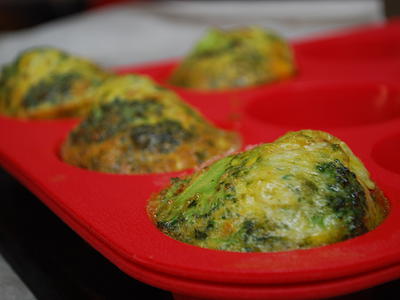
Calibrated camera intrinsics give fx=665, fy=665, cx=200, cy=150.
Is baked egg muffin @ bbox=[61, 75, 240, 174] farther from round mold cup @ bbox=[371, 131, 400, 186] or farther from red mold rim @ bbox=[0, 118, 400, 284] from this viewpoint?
round mold cup @ bbox=[371, 131, 400, 186]

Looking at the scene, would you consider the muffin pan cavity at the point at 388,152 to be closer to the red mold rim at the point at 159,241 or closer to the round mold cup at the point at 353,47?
the red mold rim at the point at 159,241

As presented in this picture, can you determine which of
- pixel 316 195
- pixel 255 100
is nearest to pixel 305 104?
Answer: pixel 255 100

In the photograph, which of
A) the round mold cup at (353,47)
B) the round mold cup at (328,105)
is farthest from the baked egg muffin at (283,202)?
the round mold cup at (353,47)

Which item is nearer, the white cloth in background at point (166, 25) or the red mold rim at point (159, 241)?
the red mold rim at point (159, 241)

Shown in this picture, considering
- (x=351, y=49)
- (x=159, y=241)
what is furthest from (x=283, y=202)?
(x=351, y=49)

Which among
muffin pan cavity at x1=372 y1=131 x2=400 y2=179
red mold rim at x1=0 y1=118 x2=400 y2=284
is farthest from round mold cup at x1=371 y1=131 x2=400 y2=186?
red mold rim at x1=0 y1=118 x2=400 y2=284

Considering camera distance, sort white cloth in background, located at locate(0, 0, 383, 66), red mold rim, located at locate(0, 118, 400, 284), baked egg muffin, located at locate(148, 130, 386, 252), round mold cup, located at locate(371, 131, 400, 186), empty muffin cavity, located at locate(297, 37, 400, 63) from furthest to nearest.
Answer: white cloth in background, located at locate(0, 0, 383, 66) < empty muffin cavity, located at locate(297, 37, 400, 63) < round mold cup, located at locate(371, 131, 400, 186) < baked egg muffin, located at locate(148, 130, 386, 252) < red mold rim, located at locate(0, 118, 400, 284)

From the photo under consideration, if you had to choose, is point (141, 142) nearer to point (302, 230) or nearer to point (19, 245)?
point (19, 245)
